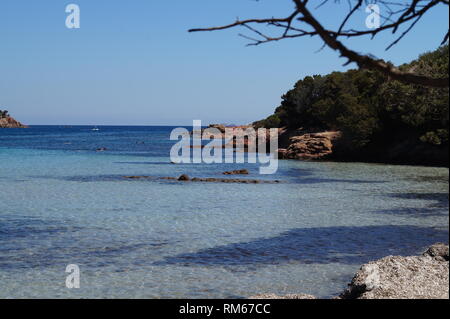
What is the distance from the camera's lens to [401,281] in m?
9.23

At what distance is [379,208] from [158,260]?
12.8 meters

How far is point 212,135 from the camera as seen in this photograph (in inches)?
4648

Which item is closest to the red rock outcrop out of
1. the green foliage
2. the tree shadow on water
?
the green foliage

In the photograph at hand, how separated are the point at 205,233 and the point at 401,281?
29.1ft

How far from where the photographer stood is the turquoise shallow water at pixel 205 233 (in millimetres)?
11391

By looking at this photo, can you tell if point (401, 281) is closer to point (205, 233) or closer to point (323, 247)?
point (323, 247)

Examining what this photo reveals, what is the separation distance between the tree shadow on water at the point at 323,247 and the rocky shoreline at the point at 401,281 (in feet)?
10.2

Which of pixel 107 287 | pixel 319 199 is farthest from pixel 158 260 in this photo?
pixel 319 199

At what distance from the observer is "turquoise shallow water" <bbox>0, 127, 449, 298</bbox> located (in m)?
11.4

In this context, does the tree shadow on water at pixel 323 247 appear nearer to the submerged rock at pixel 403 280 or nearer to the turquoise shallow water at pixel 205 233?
the turquoise shallow water at pixel 205 233

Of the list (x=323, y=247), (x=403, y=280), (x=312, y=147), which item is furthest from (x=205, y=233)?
(x=312, y=147)

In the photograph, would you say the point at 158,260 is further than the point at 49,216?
No

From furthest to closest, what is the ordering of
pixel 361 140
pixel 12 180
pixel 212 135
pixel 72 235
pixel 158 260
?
1. pixel 212 135
2. pixel 361 140
3. pixel 12 180
4. pixel 72 235
5. pixel 158 260
